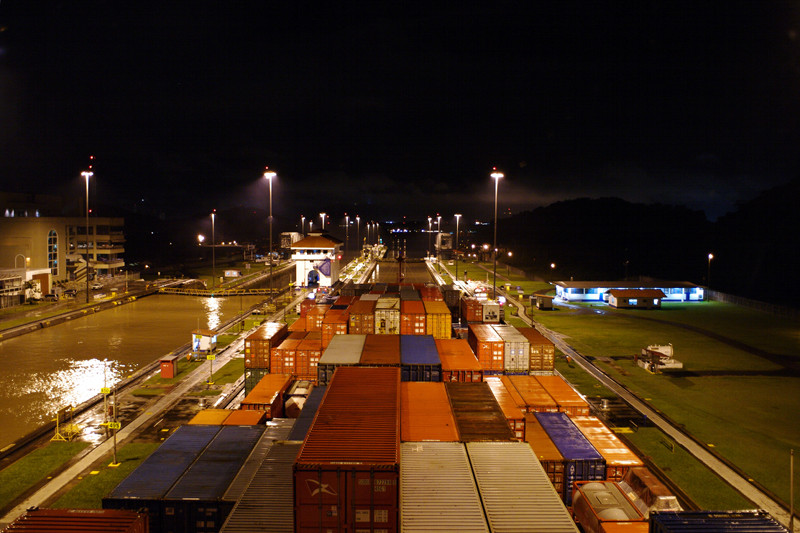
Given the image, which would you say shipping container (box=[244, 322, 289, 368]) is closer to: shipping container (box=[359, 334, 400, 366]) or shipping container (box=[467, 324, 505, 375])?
shipping container (box=[359, 334, 400, 366])

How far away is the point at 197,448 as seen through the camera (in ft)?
47.2

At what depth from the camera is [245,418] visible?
17.6 m

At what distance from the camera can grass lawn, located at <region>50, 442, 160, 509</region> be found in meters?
15.0

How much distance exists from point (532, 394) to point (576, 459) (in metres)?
5.90

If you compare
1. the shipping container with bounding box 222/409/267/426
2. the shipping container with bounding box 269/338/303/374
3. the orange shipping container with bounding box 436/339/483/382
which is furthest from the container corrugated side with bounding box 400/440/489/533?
the shipping container with bounding box 269/338/303/374

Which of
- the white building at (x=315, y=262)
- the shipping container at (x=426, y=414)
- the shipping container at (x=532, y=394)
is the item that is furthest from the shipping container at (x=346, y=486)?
the white building at (x=315, y=262)

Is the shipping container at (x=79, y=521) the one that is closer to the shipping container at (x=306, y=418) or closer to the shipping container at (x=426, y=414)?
the shipping container at (x=306, y=418)

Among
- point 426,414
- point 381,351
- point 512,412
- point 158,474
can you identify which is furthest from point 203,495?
point 381,351

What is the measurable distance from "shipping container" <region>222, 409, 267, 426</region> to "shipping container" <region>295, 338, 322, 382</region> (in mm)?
6442

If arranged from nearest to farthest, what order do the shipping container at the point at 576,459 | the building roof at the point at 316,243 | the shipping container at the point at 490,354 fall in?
the shipping container at the point at 576,459 → the shipping container at the point at 490,354 → the building roof at the point at 316,243

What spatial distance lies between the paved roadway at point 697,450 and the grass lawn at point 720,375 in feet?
1.99

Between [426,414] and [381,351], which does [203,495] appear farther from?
[381,351]

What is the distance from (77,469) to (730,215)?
185 meters

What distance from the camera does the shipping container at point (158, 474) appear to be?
1145cm
